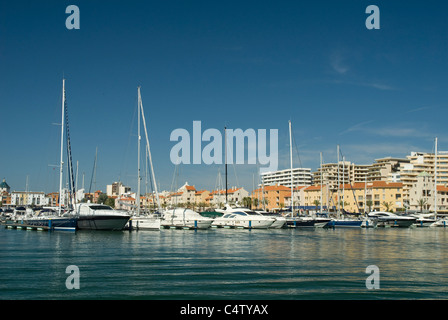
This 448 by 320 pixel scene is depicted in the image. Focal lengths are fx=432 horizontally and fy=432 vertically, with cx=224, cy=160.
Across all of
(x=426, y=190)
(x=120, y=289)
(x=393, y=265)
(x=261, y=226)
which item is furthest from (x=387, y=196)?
(x=120, y=289)

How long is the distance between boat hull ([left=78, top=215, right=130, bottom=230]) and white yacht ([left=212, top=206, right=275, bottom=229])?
57.5 feet

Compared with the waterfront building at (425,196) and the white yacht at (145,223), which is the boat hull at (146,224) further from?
the waterfront building at (425,196)

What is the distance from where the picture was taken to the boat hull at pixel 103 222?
5150cm

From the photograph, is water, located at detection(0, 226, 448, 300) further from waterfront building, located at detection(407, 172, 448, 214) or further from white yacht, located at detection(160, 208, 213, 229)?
waterfront building, located at detection(407, 172, 448, 214)

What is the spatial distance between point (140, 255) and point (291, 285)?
1324 cm

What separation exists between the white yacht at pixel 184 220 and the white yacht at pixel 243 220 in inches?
178

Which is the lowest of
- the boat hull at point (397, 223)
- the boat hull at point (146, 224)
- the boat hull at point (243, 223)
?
the boat hull at point (397, 223)

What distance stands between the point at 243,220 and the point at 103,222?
20.9m

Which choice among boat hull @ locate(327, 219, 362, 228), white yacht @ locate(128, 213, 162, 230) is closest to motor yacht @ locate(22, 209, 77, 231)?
white yacht @ locate(128, 213, 162, 230)

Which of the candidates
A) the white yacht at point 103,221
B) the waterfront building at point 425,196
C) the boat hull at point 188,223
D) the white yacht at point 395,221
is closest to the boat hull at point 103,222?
the white yacht at point 103,221

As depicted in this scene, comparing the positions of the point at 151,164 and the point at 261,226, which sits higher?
the point at 151,164

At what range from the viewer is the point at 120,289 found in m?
18.1

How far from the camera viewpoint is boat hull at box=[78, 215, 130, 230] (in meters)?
51.5
